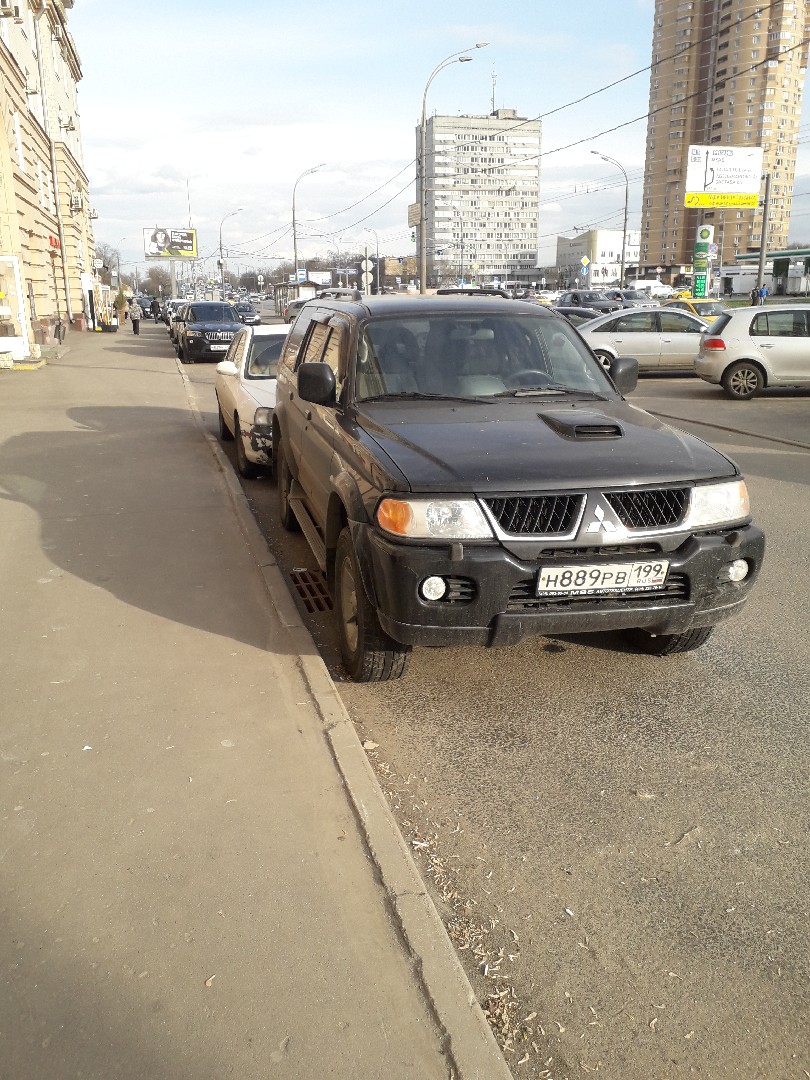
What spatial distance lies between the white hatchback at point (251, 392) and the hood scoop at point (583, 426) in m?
5.02

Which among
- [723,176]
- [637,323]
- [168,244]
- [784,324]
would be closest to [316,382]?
[784,324]

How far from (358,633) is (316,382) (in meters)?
1.49

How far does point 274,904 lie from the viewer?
8.87 ft

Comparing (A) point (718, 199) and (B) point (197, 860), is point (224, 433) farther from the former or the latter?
(A) point (718, 199)

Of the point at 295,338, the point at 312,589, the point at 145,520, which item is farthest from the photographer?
the point at 145,520

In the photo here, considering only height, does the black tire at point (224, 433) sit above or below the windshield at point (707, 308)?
below

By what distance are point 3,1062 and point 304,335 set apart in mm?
5159

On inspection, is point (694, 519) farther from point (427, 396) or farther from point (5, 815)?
point (5, 815)

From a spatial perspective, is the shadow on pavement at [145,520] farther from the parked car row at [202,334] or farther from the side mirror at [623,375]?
the parked car row at [202,334]

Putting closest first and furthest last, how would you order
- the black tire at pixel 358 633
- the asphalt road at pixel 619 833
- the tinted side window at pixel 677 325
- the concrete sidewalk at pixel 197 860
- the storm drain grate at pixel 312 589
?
the concrete sidewalk at pixel 197 860 < the asphalt road at pixel 619 833 < the black tire at pixel 358 633 < the storm drain grate at pixel 312 589 < the tinted side window at pixel 677 325

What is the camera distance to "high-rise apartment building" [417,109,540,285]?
216 ft

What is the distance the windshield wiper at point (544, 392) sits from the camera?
4.81 metres

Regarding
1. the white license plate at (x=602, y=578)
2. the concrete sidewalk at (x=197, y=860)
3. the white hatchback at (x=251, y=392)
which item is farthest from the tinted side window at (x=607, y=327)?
the white license plate at (x=602, y=578)

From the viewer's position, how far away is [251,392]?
9484 mm
